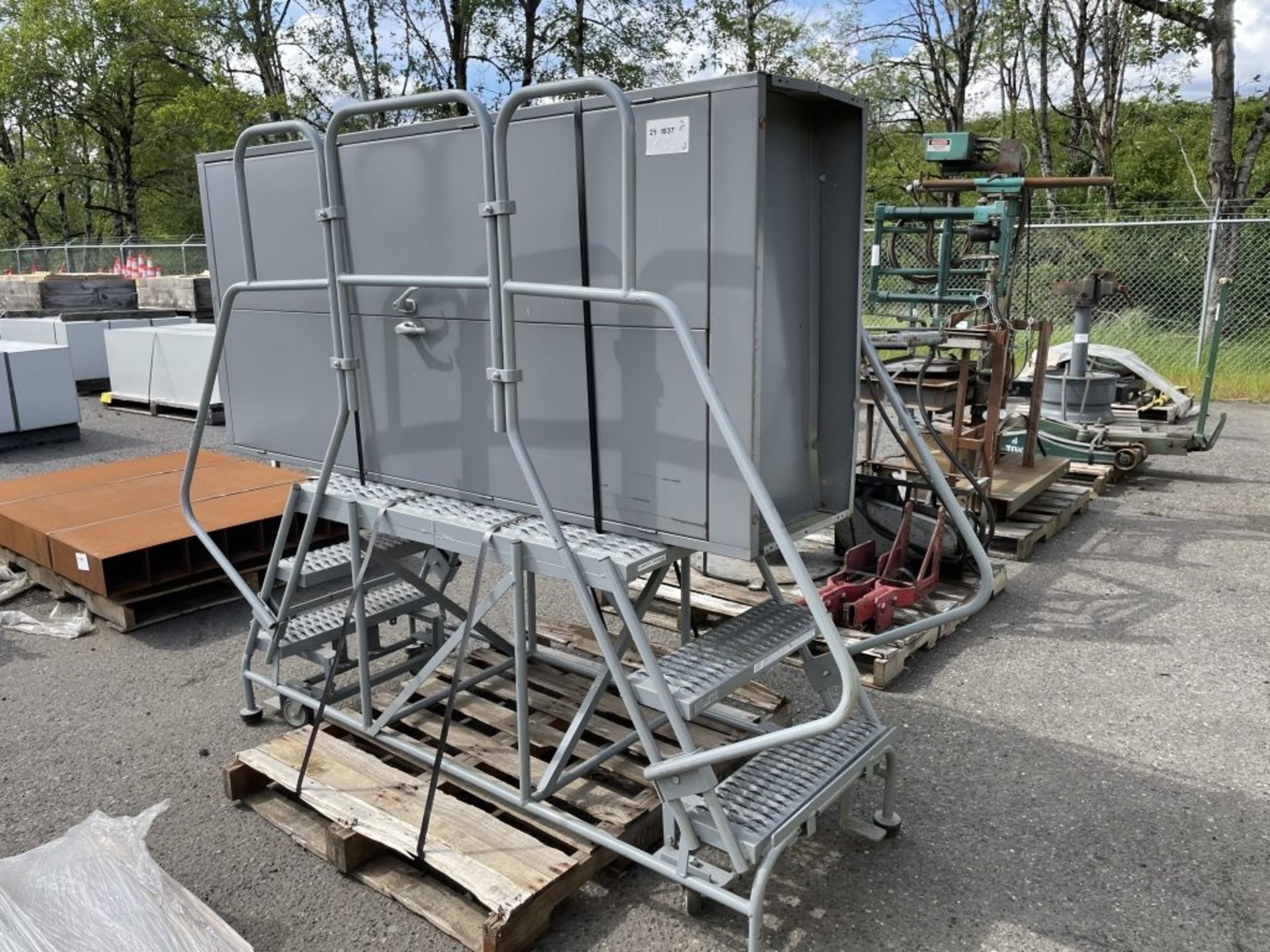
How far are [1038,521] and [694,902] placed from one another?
4.63 meters

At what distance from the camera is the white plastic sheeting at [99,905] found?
2371 mm

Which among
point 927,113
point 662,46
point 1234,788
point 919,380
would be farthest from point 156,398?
point 927,113

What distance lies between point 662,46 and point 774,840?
19.1 metres

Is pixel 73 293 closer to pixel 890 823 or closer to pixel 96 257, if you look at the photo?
pixel 96 257

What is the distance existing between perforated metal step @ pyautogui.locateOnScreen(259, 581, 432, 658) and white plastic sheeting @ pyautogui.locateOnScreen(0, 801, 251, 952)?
A: 3.98ft

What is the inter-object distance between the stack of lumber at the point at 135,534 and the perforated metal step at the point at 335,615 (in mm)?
1006

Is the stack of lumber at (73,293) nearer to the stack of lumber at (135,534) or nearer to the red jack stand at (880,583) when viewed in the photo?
the stack of lumber at (135,534)

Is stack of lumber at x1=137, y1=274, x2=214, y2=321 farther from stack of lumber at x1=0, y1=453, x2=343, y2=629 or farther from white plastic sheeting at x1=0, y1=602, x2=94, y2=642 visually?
white plastic sheeting at x1=0, y1=602, x2=94, y2=642

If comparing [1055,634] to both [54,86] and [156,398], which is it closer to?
[156,398]

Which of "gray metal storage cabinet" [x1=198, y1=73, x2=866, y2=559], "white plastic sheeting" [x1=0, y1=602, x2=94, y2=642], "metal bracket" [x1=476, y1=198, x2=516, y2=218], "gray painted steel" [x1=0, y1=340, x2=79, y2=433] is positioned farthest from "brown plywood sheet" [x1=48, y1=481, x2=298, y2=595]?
"gray painted steel" [x1=0, y1=340, x2=79, y2=433]

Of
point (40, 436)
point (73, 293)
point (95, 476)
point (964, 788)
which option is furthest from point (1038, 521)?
point (73, 293)

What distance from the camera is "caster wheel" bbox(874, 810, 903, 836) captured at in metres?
3.16

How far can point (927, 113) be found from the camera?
25906mm

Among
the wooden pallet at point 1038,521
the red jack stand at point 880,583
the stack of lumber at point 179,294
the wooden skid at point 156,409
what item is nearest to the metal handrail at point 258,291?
the red jack stand at point 880,583
